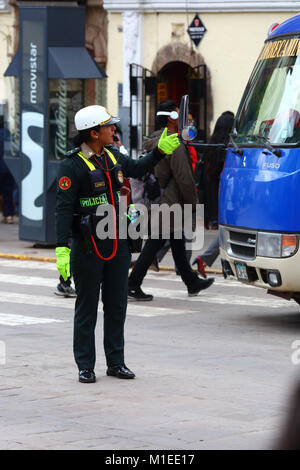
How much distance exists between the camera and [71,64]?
17609 mm

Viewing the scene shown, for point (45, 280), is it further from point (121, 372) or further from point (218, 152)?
point (121, 372)

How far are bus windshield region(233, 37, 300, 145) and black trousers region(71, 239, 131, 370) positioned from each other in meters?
2.67

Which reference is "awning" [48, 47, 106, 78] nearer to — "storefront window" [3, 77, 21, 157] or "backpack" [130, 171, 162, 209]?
"storefront window" [3, 77, 21, 157]

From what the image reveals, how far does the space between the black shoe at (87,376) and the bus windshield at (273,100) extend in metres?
3.10

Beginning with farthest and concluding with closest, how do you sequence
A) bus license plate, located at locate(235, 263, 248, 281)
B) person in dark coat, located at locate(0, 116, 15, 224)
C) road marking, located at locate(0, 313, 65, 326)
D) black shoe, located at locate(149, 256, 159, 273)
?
person in dark coat, located at locate(0, 116, 15, 224) → black shoe, located at locate(149, 256, 159, 273) → road marking, located at locate(0, 313, 65, 326) → bus license plate, located at locate(235, 263, 248, 281)

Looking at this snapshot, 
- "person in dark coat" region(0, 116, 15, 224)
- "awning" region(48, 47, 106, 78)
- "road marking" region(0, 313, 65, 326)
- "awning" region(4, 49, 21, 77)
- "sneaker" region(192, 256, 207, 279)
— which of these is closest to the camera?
"road marking" region(0, 313, 65, 326)

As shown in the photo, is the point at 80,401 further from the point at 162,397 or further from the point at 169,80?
the point at 169,80

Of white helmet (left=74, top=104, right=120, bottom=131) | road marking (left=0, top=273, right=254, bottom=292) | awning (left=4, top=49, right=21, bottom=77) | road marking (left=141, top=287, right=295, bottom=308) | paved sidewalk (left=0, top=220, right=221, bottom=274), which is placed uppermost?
awning (left=4, top=49, right=21, bottom=77)

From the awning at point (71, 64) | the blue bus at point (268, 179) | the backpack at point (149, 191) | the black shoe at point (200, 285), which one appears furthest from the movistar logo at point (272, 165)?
the awning at point (71, 64)

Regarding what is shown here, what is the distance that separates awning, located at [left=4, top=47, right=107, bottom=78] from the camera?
57.4 feet

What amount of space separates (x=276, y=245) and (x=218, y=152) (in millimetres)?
4162

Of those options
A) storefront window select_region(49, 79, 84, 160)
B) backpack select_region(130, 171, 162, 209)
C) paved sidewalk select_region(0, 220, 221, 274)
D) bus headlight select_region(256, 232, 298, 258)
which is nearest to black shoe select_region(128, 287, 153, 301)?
backpack select_region(130, 171, 162, 209)

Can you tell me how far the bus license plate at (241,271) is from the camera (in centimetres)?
1052

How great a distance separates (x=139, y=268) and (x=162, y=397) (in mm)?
4987
